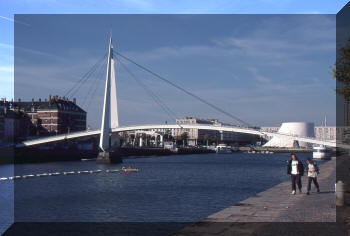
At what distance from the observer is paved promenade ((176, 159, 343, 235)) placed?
874cm

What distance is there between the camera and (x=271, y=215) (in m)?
10.4

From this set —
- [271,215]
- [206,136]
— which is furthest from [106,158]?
[206,136]

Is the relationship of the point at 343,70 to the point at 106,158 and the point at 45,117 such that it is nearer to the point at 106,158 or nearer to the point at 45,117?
the point at 106,158

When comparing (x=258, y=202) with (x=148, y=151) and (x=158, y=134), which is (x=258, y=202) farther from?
(x=158, y=134)

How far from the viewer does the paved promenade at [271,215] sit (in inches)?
344

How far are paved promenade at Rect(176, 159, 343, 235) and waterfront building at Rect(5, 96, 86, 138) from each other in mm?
74227

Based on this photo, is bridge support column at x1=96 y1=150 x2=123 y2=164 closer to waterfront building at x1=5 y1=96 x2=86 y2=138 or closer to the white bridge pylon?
the white bridge pylon

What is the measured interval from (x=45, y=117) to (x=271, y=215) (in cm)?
8315

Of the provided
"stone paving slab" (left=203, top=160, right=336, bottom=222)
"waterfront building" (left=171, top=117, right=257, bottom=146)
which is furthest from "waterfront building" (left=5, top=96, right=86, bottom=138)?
"stone paving slab" (left=203, top=160, right=336, bottom=222)

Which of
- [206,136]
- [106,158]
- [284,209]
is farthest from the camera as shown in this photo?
[206,136]

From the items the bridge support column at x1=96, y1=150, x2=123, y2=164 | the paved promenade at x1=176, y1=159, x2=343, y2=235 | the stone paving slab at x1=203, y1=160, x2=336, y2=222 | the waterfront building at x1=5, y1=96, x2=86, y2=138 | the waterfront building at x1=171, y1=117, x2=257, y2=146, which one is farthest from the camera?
the waterfront building at x1=171, y1=117, x2=257, y2=146

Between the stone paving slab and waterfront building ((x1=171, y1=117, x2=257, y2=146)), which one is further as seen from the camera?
waterfront building ((x1=171, y1=117, x2=257, y2=146))

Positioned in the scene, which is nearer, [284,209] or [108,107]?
[284,209]

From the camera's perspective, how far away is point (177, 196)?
2041 cm
